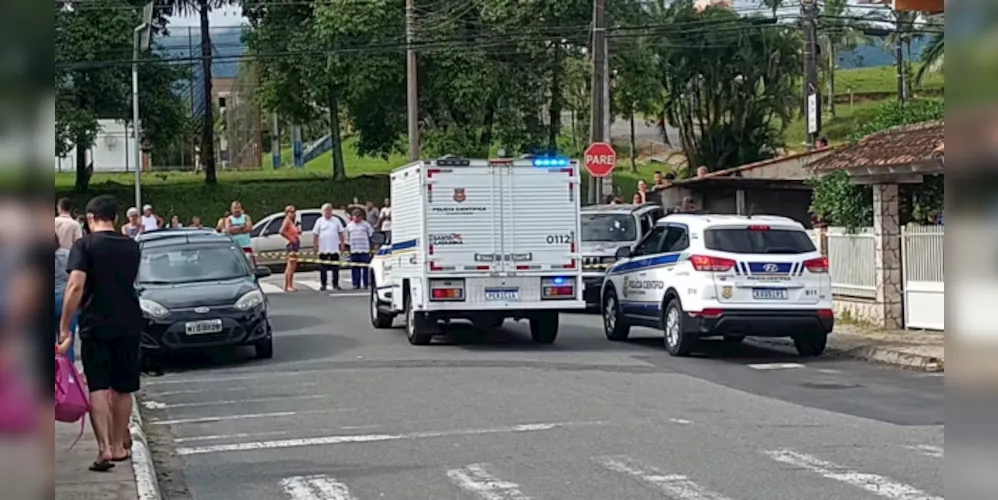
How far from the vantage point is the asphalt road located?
339 inches

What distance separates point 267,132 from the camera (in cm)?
8162

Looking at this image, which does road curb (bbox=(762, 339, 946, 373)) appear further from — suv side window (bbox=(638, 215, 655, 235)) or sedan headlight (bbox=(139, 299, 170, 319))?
sedan headlight (bbox=(139, 299, 170, 319))

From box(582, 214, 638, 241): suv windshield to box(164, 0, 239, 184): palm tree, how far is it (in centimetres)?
2731

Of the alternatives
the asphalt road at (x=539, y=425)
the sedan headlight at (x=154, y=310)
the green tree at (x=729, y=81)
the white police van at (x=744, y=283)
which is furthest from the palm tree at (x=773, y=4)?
the sedan headlight at (x=154, y=310)

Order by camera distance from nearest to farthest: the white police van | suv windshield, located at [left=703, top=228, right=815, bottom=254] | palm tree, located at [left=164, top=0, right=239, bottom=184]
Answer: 1. the white police van
2. suv windshield, located at [left=703, top=228, right=815, bottom=254]
3. palm tree, located at [left=164, top=0, right=239, bottom=184]

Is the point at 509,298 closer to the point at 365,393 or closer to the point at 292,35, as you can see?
the point at 365,393

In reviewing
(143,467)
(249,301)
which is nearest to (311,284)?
(249,301)

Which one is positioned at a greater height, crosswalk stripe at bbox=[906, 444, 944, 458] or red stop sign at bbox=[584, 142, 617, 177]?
red stop sign at bbox=[584, 142, 617, 177]

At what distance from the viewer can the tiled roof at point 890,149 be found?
17672 mm

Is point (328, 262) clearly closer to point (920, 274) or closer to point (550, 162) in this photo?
point (550, 162)

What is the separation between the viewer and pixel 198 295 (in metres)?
15.9

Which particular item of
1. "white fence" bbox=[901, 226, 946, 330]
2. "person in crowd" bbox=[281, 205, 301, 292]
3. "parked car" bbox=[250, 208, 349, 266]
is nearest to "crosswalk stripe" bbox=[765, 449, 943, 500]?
"white fence" bbox=[901, 226, 946, 330]
